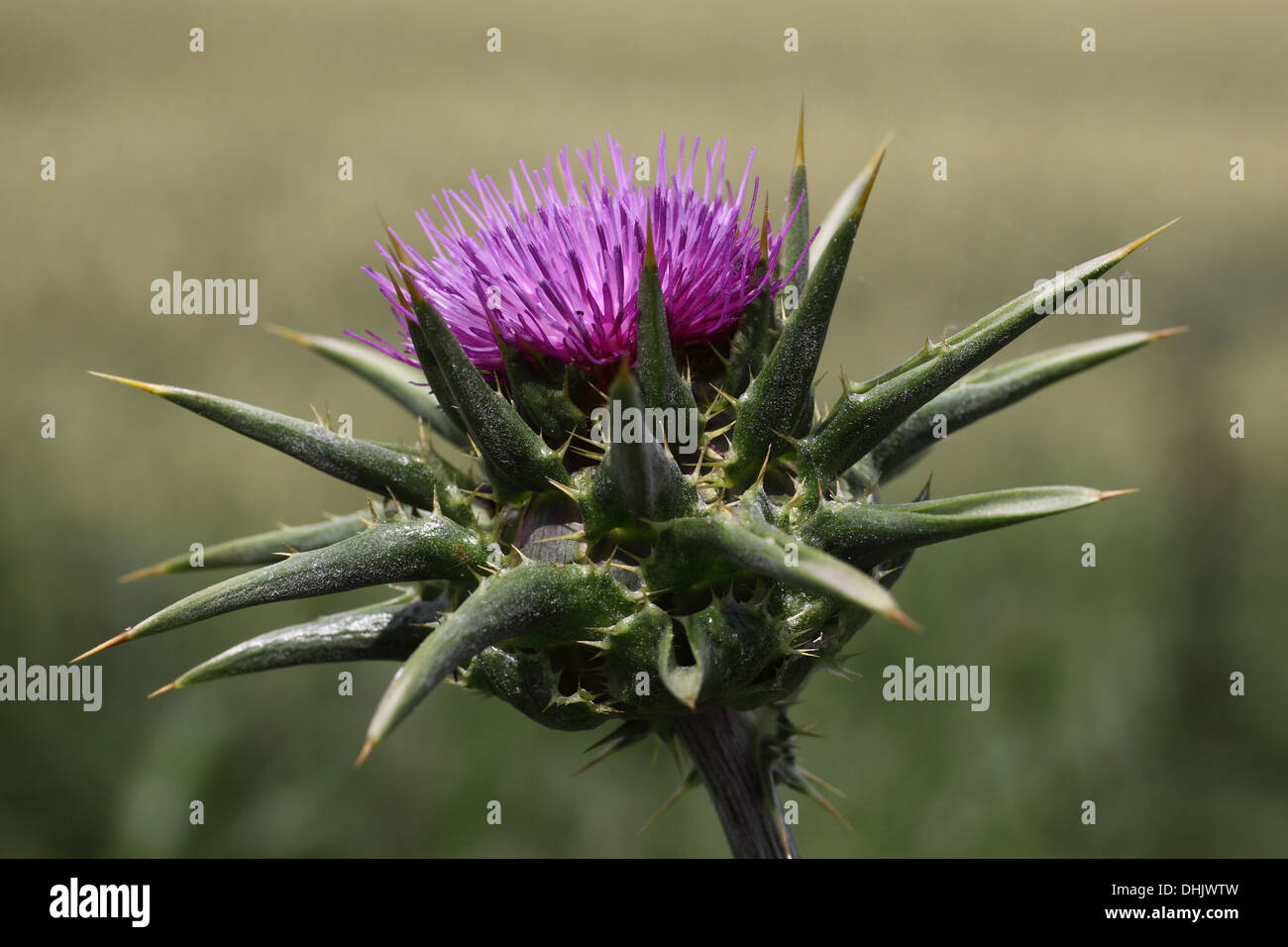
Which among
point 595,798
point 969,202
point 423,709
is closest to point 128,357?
point 423,709

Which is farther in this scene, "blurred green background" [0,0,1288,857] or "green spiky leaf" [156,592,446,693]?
"blurred green background" [0,0,1288,857]

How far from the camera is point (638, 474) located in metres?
1.69

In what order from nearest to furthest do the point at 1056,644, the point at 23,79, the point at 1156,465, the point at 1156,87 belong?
the point at 1056,644, the point at 1156,465, the point at 1156,87, the point at 23,79

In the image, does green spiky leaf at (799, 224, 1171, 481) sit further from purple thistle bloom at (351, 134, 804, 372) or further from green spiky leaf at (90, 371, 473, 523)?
green spiky leaf at (90, 371, 473, 523)

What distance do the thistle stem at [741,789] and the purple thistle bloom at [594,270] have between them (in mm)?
779

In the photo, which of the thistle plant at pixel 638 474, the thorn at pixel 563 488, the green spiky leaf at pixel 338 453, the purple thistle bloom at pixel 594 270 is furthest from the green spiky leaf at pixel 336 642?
the purple thistle bloom at pixel 594 270

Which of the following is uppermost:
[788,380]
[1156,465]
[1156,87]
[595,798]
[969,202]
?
[1156,87]

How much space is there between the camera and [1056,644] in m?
4.48

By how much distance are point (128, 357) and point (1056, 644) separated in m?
5.81

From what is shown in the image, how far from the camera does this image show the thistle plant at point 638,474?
1.69 m

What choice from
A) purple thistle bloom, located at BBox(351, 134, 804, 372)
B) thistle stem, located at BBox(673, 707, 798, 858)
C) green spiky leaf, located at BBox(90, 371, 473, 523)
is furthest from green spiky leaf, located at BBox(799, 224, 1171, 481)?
green spiky leaf, located at BBox(90, 371, 473, 523)

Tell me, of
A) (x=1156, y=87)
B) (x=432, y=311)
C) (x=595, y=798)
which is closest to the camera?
(x=432, y=311)

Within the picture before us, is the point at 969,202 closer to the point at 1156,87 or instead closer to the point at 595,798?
the point at 1156,87

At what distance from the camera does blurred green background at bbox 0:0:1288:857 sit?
4113 mm
